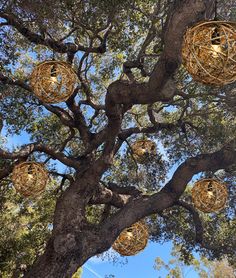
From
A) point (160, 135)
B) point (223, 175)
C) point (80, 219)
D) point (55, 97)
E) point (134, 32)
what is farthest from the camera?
point (160, 135)

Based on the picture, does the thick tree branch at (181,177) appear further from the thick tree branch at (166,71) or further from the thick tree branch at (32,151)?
the thick tree branch at (166,71)

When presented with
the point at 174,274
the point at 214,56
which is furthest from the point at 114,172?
the point at 174,274

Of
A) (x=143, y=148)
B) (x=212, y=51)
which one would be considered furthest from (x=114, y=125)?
(x=212, y=51)

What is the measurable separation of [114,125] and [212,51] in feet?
11.1

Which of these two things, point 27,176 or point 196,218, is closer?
point 27,176

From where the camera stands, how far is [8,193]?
10695 millimetres

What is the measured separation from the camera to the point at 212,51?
3910mm

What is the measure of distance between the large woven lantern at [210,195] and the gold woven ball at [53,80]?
3.00 meters

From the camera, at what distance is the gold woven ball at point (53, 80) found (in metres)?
5.54

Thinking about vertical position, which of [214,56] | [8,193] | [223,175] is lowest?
[214,56]

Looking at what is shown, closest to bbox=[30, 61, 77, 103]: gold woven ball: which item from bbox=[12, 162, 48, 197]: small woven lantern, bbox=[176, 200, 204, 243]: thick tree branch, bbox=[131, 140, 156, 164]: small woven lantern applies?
bbox=[12, 162, 48, 197]: small woven lantern

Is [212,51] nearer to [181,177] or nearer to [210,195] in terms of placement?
[210,195]

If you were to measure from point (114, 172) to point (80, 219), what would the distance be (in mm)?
4762

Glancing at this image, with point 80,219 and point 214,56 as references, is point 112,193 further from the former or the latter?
point 214,56
